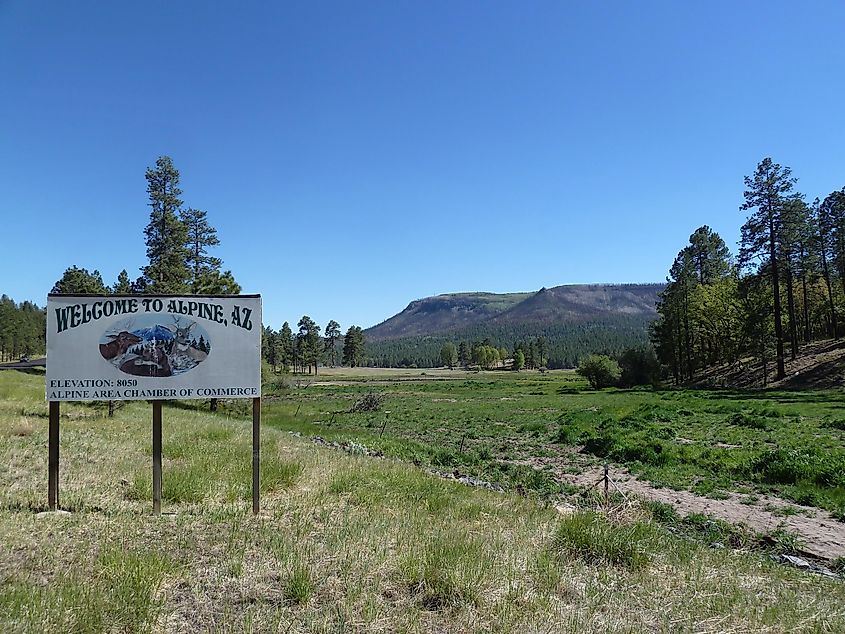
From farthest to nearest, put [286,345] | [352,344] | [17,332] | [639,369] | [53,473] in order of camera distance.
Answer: [352,344] < [286,345] < [17,332] < [639,369] < [53,473]

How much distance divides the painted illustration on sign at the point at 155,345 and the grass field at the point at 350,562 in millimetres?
1923

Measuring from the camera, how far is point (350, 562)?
5613 millimetres

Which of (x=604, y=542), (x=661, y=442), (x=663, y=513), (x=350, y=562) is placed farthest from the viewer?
(x=661, y=442)

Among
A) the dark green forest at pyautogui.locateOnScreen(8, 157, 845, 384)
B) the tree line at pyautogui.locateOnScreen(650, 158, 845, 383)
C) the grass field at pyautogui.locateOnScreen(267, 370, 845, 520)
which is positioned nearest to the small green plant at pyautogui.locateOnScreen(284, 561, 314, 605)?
the grass field at pyautogui.locateOnScreen(267, 370, 845, 520)

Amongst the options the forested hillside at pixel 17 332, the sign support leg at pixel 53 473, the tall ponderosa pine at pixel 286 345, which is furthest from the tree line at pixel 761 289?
the forested hillside at pixel 17 332

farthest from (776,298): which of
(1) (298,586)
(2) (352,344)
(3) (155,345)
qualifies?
(2) (352,344)

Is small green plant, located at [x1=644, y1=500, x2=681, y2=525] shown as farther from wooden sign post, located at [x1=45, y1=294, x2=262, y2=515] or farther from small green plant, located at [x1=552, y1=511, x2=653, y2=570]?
wooden sign post, located at [x1=45, y1=294, x2=262, y2=515]

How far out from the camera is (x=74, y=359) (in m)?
7.57

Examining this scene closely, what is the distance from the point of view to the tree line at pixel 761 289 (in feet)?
149

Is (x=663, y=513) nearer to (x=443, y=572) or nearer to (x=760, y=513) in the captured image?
(x=760, y=513)

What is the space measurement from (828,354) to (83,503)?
175 ft

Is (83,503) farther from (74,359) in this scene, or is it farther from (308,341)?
(308,341)

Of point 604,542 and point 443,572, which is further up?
point 443,572

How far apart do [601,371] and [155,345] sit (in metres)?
65.9
